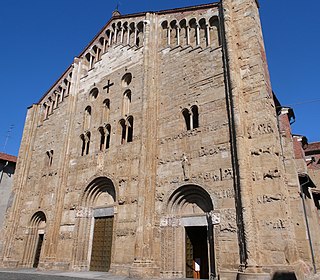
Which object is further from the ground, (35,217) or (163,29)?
(163,29)

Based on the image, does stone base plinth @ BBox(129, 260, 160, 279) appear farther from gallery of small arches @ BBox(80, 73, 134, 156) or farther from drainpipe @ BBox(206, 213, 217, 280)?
gallery of small arches @ BBox(80, 73, 134, 156)

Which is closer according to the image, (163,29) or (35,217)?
(163,29)

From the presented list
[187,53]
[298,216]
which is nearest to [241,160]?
[298,216]

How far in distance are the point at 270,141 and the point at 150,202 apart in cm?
553

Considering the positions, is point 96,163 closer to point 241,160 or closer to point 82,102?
point 82,102

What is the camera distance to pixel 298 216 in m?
10.9

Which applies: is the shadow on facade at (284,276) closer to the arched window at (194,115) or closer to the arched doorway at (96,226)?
the arched window at (194,115)

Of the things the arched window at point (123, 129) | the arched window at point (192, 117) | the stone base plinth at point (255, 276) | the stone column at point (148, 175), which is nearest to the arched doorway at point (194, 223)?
the stone column at point (148, 175)

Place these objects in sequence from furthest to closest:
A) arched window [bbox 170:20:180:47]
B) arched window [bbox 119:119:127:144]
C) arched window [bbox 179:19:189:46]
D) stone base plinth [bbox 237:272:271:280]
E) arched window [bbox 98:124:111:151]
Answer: arched window [bbox 98:124:111:151]
arched window [bbox 119:119:127:144]
arched window [bbox 170:20:180:47]
arched window [bbox 179:19:189:46]
stone base plinth [bbox 237:272:271:280]

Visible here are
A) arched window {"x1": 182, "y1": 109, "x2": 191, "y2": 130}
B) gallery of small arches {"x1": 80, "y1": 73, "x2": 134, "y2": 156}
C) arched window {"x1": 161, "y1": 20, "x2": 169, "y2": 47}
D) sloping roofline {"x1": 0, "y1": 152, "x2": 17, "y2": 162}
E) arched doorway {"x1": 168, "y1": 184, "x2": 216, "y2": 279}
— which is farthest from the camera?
sloping roofline {"x1": 0, "y1": 152, "x2": 17, "y2": 162}

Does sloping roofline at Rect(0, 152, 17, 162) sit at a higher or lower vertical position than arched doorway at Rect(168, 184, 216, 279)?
higher

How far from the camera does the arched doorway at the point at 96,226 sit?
13.9m

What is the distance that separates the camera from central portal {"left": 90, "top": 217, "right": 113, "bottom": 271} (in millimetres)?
13555

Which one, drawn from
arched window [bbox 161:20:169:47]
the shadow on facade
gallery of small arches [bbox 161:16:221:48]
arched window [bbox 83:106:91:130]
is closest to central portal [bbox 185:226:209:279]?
the shadow on facade
